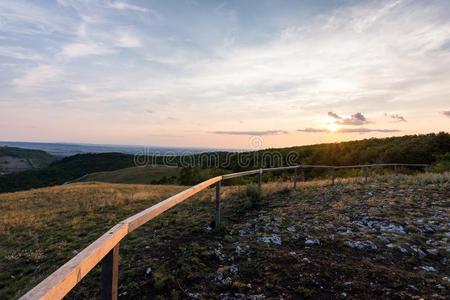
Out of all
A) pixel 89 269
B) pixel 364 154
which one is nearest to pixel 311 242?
pixel 89 269

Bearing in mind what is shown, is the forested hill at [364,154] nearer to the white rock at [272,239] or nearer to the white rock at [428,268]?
the white rock at [428,268]

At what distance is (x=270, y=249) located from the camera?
227 inches

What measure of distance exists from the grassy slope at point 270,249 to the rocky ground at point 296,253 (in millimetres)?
16

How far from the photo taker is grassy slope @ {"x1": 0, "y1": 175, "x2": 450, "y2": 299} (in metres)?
4.52

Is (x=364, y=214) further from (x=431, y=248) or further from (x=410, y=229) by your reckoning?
(x=431, y=248)

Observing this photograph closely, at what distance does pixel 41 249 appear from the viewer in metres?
7.95

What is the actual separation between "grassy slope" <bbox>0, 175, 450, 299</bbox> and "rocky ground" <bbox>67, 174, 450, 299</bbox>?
0.05 feet

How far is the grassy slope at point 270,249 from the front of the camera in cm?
452

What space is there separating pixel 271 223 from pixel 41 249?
18.0ft

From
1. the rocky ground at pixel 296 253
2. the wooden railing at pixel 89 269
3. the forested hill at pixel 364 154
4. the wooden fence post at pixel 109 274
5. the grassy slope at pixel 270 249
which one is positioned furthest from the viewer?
the forested hill at pixel 364 154

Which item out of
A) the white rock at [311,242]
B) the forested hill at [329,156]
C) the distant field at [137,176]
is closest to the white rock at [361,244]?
the white rock at [311,242]

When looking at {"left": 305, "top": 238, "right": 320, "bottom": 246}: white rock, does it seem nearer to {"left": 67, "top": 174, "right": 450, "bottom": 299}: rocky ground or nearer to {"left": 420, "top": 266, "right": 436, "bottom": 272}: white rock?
{"left": 67, "top": 174, "right": 450, "bottom": 299}: rocky ground

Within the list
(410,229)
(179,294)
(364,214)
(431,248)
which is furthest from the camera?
(364,214)

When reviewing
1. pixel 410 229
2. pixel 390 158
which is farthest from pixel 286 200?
pixel 390 158
